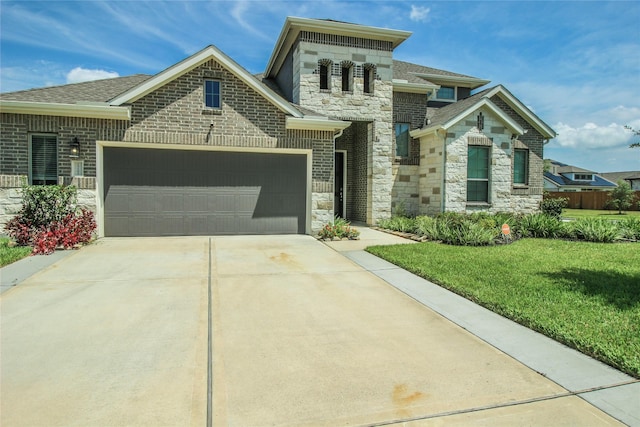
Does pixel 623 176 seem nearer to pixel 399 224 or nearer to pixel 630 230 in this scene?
pixel 630 230


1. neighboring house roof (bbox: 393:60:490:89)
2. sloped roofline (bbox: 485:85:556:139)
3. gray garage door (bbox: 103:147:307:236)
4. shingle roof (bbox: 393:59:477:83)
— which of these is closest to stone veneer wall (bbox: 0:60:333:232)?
gray garage door (bbox: 103:147:307:236)

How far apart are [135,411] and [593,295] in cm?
598

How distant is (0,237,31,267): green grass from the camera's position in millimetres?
7227

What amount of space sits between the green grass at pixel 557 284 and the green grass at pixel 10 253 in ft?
23.7

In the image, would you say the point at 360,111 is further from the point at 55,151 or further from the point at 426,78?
the point at 55,151

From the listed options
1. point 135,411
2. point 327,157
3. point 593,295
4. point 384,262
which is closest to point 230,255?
point 384,262

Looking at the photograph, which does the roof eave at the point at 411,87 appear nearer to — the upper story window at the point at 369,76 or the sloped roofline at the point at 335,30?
the upper story window at the point at 369,76

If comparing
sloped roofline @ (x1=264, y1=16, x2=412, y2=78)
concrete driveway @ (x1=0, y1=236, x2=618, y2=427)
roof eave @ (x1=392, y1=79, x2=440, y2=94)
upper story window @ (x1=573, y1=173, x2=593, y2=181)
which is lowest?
concrete driveway @ (x1=0, y1=236, x2=618, y2=427)

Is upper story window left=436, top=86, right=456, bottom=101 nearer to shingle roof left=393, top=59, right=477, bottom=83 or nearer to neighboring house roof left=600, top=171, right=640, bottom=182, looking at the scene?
shingle roof left=393, top=59, right=477, bottom=83

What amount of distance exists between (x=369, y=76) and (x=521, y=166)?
7512 mm

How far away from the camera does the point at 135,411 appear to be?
282 cm

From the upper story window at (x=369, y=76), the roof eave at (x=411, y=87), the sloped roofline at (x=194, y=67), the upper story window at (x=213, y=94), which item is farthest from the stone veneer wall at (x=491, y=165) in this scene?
the upper story window at (x=213, y=94)

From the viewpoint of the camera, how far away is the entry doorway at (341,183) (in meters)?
15.9

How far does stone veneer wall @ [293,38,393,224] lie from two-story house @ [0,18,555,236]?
4cm
